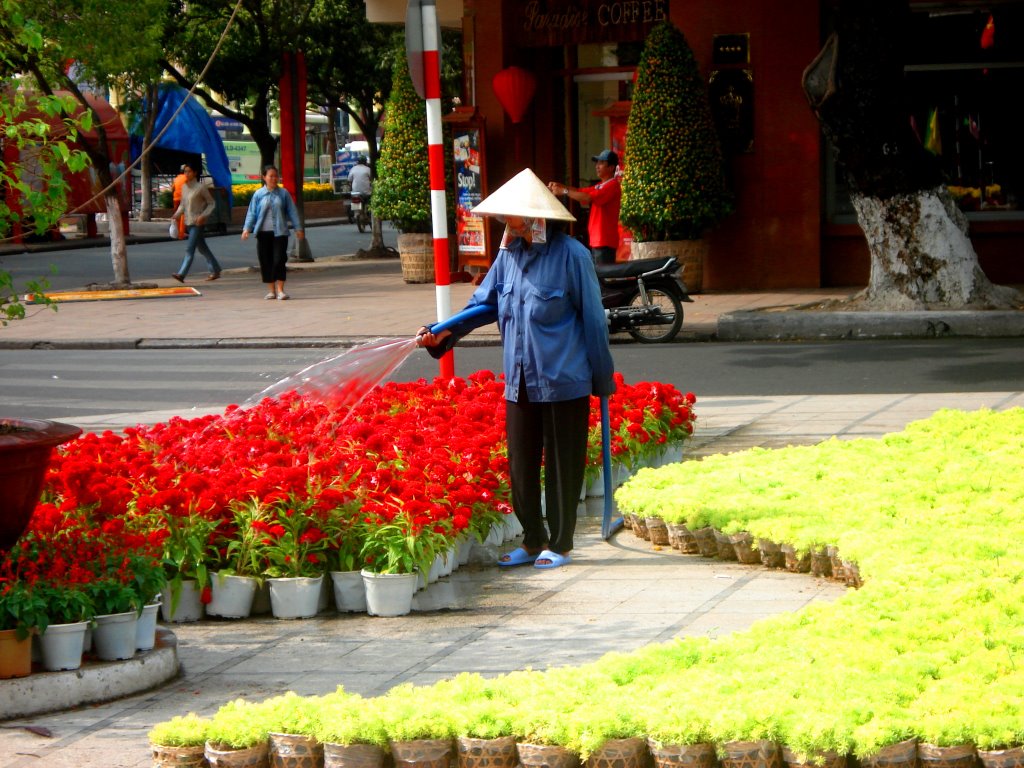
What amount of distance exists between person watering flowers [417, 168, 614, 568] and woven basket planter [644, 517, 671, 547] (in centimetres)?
46

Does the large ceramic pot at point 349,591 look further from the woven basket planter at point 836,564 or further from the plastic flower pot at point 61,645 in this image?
the woven basket planter at point 836,564

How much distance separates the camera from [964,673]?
4707 mm

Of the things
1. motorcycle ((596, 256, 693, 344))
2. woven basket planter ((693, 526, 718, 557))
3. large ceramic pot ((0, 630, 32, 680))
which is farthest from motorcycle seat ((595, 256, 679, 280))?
large ceramic pot ((0, 630, 32, 680))

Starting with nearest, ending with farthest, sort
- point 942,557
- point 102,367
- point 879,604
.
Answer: point 879,604 → point 942,557 → point 102,367

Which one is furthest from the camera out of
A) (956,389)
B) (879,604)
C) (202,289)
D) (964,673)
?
(202,289)

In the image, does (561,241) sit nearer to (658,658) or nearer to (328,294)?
(658,658)

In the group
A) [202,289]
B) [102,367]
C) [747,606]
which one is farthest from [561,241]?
[202,289]

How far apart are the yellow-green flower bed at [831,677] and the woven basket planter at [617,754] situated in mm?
24

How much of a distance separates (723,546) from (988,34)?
16.0 metres

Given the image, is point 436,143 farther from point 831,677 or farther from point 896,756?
point 896,756

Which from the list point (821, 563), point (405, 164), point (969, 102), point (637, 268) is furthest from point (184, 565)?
point (405, 164)

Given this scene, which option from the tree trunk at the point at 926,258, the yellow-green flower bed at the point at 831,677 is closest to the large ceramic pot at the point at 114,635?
the yellow-green flower bed at the point at 831,677

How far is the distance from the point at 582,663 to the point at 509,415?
79.9 inches

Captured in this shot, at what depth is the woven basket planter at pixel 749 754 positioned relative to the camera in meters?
4.25
